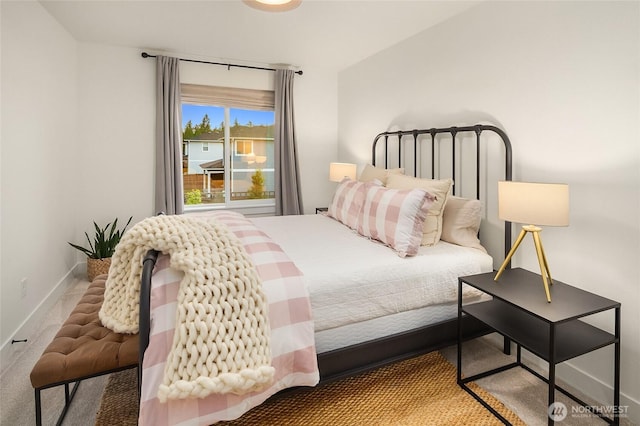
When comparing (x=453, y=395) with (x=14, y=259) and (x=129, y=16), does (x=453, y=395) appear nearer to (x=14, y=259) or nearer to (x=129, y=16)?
(x=14, y=259)

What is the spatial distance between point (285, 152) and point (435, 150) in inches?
81.3

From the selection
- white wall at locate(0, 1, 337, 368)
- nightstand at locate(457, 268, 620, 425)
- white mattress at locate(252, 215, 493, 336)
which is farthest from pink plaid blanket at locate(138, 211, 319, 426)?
white wall at locate(0, 1, 337, 368)

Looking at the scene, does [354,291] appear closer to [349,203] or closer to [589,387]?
[349,203]

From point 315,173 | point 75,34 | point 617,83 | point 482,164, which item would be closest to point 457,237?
point 482,164

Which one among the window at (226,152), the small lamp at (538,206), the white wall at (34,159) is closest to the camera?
the small lamp at (538,206)

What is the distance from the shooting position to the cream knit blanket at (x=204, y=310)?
4.11 feet

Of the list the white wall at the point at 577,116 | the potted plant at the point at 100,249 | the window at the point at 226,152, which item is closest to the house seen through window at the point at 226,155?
the window at the point at 226,152

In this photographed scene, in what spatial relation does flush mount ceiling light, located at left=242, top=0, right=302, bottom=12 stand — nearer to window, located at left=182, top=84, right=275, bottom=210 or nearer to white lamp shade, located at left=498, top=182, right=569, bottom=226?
white lamp shade, located at left=498, top=182, right=569, bottom=226

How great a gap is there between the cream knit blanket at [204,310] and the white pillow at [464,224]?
147 cm

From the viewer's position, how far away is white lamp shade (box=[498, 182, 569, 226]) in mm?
1686

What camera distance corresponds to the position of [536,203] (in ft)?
5.71

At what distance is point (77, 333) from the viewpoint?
1.55 m

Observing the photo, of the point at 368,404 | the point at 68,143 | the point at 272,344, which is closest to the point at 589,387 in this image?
the point at 368,404

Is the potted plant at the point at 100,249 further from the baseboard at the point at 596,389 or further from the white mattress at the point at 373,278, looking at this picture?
the baseboard at the point at 596,389
